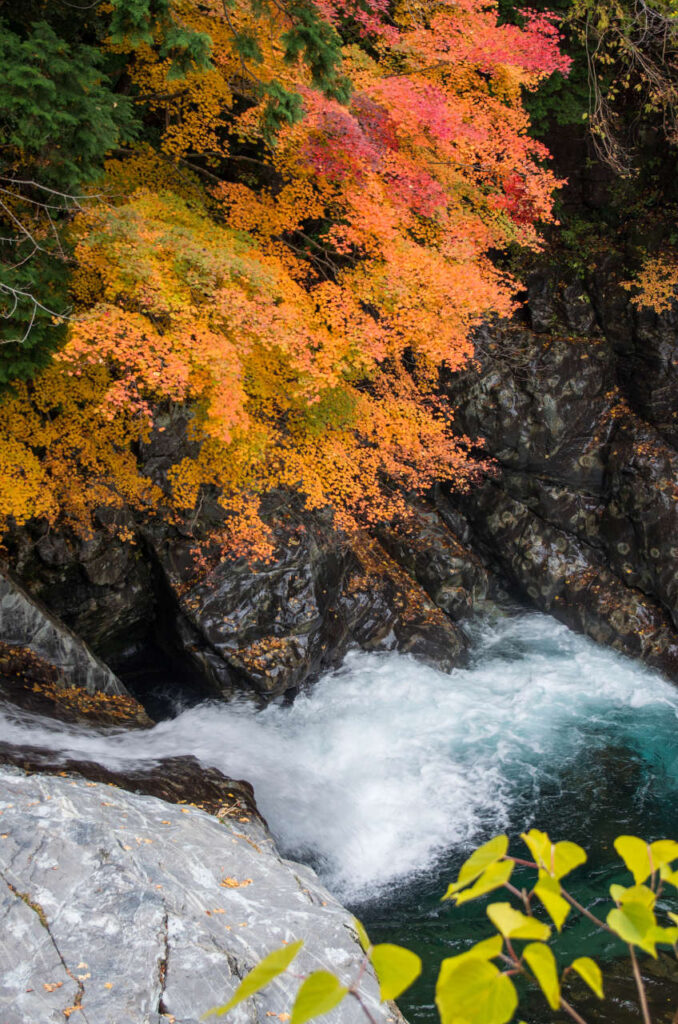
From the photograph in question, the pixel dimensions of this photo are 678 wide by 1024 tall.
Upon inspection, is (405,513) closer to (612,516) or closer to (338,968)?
(612,516)

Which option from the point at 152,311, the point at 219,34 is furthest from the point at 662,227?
the point at 152,311

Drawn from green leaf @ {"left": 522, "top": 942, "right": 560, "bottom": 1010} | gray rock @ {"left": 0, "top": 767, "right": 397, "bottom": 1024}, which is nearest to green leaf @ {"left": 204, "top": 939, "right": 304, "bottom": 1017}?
green leaf @ {"left": 522, "top": 942, "right": 560, "bottom": 1010}

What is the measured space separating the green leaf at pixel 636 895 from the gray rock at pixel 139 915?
2.93 metres

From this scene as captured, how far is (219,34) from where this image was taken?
7.54 m

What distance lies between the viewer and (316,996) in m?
0.88

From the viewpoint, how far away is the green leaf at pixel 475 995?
88 centimetres

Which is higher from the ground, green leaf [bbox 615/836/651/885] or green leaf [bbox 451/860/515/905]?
green leaf [bbox 615/836/651/885]

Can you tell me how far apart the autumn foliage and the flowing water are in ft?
8.01

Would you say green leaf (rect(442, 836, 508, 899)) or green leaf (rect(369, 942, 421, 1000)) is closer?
green leaf (rect(369, 942, 421, 1000))

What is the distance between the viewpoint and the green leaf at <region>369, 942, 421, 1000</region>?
2.95 ft

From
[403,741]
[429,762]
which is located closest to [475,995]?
[429,762]

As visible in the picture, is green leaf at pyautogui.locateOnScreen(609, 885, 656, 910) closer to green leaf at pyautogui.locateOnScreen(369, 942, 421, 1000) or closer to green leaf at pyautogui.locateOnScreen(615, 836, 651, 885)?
green leaf at pyautogui.locateOnScreen(615, 836, 651, 885)

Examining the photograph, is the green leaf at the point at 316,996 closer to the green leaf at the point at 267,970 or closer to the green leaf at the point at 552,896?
the green leaf at the point at 267,970

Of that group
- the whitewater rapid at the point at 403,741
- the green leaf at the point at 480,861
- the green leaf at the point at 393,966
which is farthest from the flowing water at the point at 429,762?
the green leaf at the point at 393,966
